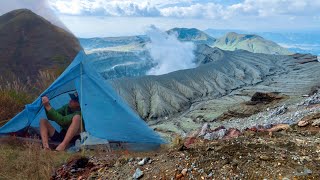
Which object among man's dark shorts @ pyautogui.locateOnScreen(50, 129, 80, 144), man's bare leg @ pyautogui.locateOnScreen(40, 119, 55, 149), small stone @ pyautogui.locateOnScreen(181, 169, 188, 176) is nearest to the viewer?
small stone @ pyautogui.locateOnScreen(181, 169, 188, 176)

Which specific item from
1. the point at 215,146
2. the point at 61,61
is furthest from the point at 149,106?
the point at 215,146

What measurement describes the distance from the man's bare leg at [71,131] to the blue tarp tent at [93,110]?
234 mm

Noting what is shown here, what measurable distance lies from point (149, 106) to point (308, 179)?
52.8 m

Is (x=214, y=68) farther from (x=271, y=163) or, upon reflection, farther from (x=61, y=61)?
(x=271, y=163)

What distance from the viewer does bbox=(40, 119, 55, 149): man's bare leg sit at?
33.2ft

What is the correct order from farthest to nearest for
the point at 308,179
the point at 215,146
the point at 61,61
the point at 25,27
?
the point at 25,27 → the point at 61,61 → the point at 215,146 → the point at 308,179

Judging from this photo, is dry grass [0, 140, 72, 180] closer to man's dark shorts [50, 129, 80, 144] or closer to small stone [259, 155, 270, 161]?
man's dark shorts [50, 129, 80, 144]

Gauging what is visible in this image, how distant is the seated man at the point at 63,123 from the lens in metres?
10.0

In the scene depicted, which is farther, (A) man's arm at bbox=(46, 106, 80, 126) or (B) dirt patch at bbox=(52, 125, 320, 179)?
(A) man's arm at bbox=(46, 106, 80, 126)

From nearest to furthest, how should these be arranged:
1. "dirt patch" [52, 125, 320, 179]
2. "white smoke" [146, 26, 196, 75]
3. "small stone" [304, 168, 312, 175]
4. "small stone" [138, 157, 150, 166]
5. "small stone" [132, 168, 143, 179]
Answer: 1. "small stone" [304, 168, 312, 175]
2. "dirt patch" [52, 125, 320, 179]
3. "small stone" [132, 168, 143, 179]
4. "small stone" [138, 157, 150, 166]
5. "white smoke" [146, 26, 196, 75]

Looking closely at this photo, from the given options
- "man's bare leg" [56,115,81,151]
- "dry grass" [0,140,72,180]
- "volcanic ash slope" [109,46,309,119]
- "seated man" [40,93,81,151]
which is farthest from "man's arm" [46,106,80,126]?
"volcanic ash slope" [109,46,309,119]

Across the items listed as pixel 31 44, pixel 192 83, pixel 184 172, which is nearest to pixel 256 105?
pixel 31 44

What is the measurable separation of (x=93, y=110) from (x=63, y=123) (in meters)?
0.82

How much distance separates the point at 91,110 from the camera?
33.1 feet
